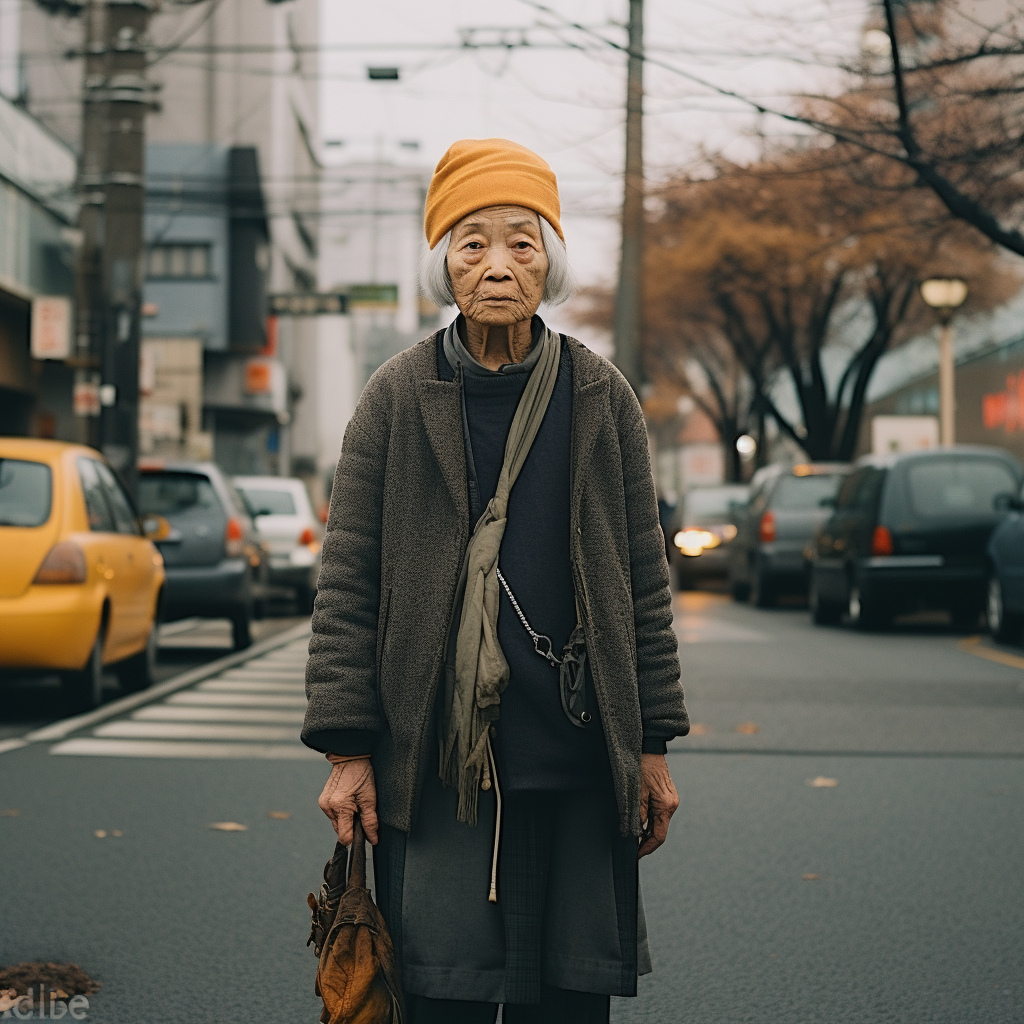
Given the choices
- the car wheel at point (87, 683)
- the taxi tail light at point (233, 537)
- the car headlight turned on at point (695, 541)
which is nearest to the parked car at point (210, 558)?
the taxi tail light at point (233, 537)

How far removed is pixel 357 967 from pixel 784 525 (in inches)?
673

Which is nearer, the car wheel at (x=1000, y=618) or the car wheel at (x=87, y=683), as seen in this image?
the car wheel at (x=87, y=683)

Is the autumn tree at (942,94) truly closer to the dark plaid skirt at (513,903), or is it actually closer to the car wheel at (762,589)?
the car wheel at (762,589)

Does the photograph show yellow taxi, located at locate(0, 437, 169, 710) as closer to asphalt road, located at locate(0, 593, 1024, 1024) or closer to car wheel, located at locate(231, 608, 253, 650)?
asphalt road, located at locate(0, 593, 1024, 1024)

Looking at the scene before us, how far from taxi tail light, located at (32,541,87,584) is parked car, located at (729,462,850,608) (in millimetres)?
11064

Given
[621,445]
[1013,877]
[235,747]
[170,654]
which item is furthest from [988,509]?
[621,445]

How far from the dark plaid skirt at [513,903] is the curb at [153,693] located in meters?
6.28

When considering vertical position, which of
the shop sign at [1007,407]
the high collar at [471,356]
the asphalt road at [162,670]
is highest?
the shop sign at [1007,407]

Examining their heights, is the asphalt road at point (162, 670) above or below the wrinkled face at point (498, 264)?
below

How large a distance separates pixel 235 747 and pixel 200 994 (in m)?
4.20

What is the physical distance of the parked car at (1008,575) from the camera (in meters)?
13.3

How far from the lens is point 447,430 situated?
2725 mm

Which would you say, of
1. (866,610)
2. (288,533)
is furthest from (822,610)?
(288,533)

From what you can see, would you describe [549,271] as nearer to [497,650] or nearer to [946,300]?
[497,650]
